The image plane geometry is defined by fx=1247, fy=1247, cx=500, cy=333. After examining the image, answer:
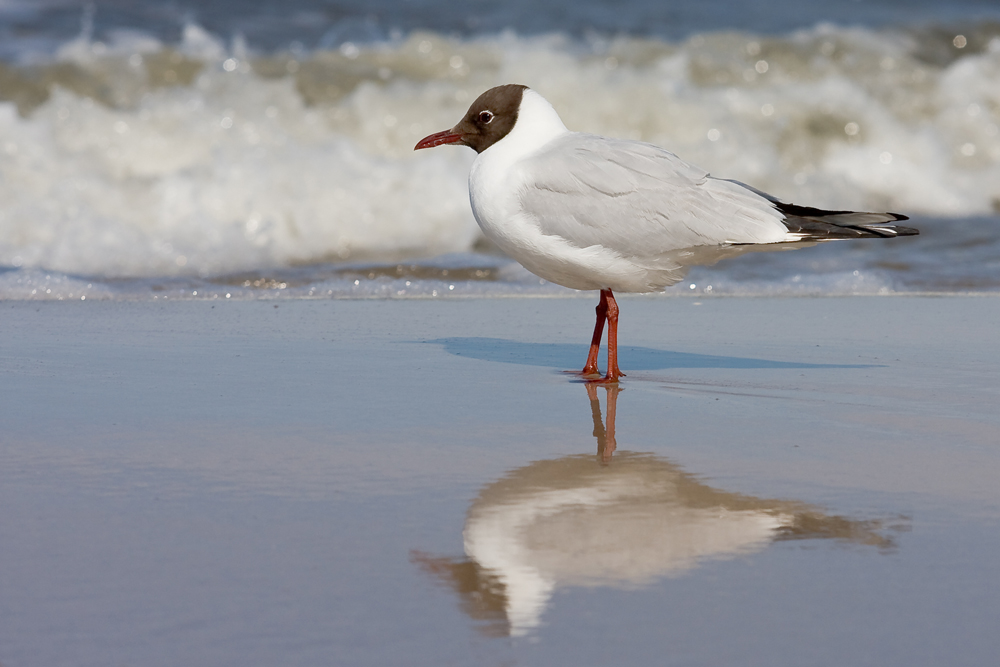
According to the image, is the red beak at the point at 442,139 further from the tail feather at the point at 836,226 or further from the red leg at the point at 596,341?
the tail feather at the point at 836,226

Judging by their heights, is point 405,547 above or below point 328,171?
below

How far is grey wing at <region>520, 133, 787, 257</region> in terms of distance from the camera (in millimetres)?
3896

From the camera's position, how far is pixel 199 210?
26.0 feet

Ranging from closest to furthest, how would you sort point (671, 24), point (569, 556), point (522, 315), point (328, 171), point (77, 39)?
1. point (569, 556)
2. point (522, 315)
3. point (328, 171)
4. point (77, 39)
5. point (671, 24)

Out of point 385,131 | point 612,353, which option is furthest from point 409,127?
point 612,353

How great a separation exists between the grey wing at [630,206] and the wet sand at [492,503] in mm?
443

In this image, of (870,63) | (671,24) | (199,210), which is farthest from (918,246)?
(671,24)

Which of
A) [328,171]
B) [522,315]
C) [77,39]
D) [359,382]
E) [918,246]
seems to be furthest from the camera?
[77,39]

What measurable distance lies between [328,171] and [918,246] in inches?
151

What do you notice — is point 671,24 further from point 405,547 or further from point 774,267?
point 405,547

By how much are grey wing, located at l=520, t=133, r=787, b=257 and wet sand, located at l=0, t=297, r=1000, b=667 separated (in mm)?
443

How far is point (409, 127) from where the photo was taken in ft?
33.9

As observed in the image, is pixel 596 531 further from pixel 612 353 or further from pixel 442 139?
pixel 442 139

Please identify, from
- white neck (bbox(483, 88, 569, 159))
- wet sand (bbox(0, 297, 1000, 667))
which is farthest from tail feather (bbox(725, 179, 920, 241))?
white neck (bbox(483, 88, 569, 159))
